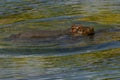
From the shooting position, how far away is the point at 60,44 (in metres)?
12.7

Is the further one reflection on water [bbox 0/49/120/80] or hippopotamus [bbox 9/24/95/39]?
hippopotamus [bbox 9/24/95/39]

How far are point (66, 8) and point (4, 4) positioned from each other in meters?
2.65

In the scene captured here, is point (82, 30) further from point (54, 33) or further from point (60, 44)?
point (60, 44)

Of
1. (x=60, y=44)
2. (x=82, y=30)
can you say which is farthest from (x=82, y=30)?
(x=60, y=44)

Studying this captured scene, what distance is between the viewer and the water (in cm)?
990

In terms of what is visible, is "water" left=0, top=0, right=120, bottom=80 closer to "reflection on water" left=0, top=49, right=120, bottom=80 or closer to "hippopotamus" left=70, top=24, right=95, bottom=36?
"reflection on water" left=0, top=49, right=120, bottom=80

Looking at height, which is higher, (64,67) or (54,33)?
(64,67)

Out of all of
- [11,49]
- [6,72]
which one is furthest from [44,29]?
[6,72]

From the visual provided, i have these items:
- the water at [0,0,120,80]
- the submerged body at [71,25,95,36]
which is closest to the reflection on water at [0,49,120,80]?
the water at [0,0,120,80]

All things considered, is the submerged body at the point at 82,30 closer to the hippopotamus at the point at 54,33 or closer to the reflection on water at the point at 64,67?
the hippopotamus at the point at 54,33

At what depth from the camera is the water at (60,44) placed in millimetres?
9898

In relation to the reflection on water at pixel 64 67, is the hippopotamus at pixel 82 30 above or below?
below

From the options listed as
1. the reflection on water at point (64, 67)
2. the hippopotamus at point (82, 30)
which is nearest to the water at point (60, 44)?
the reflection on water at point (64, 67)

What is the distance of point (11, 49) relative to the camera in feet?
40.5
